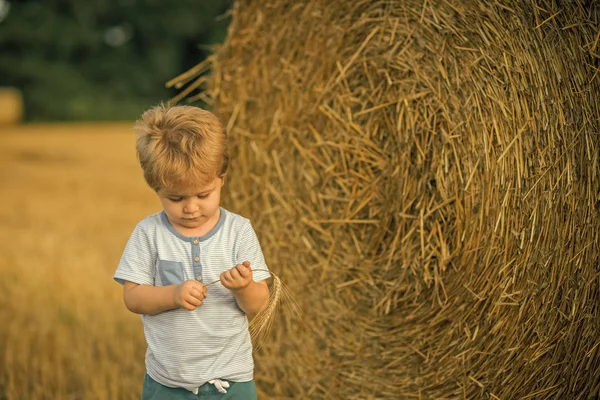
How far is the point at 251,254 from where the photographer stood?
2.36 m

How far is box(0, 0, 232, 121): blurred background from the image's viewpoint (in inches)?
680

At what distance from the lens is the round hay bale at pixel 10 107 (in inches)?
714

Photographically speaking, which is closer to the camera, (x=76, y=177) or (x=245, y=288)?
(x=245, y=288)

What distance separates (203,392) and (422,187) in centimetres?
137

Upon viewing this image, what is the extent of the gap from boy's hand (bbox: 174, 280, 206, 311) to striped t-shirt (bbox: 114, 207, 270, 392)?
14cm

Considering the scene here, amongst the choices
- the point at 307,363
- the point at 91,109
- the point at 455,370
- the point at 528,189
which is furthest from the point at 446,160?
the point at 91,109

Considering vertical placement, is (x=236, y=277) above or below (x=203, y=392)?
above

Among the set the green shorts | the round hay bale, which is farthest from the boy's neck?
the round hay bale

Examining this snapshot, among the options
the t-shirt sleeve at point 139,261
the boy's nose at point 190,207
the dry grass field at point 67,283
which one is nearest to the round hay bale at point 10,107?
the dry grass field at point 67,283

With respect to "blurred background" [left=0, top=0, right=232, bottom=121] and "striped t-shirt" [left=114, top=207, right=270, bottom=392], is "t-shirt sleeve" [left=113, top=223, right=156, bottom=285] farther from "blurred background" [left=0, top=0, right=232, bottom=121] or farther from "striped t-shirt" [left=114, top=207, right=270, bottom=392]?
"blurred background" [left=0, top=0, right=232, bottom=121]

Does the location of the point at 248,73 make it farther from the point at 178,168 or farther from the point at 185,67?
the point at 185,67

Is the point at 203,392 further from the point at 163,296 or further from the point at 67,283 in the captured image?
the point at 67,283

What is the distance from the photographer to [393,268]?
3.42m

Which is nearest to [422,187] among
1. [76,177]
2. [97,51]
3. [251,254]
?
[251,254]
